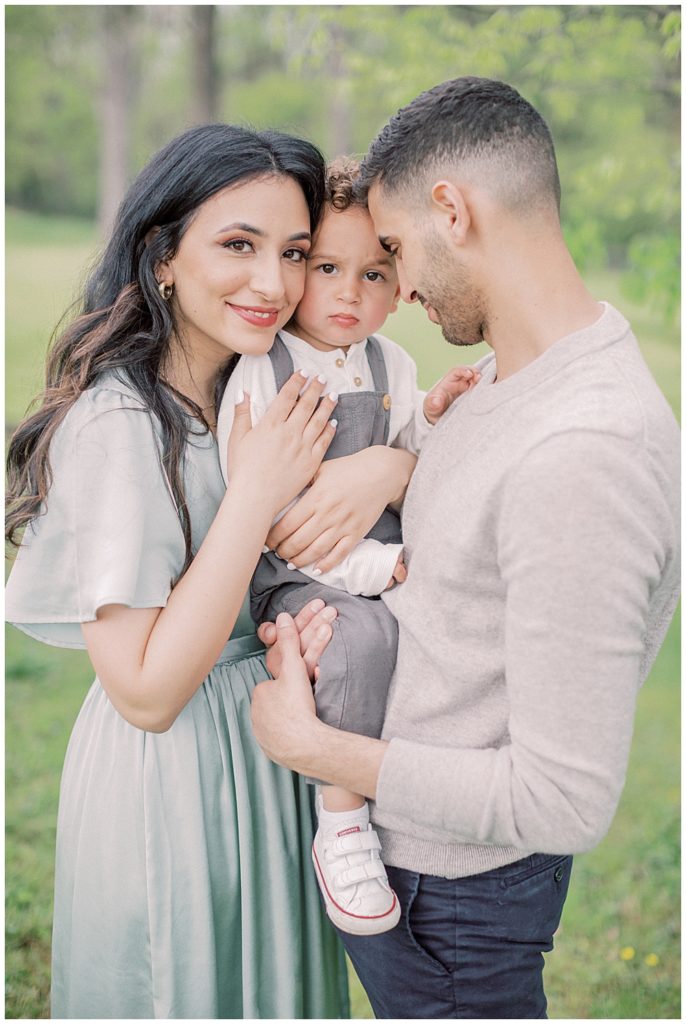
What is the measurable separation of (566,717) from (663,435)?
49 cm

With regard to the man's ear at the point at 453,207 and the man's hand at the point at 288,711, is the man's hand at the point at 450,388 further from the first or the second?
the man's hand at the point at 288,711

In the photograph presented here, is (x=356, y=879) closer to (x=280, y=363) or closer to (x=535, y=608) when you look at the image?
(x=535, y=608)

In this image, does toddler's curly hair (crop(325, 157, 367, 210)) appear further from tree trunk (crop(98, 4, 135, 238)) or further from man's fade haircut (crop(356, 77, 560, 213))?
tree trunk (crop(98, 4, 135, 238))

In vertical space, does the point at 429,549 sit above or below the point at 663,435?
below

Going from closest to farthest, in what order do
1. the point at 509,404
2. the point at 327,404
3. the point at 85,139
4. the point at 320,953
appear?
the point at 509,404 < the point at 327,404 < the point at 320,953 < the point at 85,139

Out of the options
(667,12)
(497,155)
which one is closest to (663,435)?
(497,155)

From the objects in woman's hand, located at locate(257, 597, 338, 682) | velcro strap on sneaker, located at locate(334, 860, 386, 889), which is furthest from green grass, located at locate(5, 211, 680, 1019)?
velcro strap on sneaker, located at locate(334, 860, 386, 889)

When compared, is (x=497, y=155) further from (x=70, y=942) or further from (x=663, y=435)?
(x=70, y=942)

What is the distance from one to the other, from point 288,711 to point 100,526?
523mm

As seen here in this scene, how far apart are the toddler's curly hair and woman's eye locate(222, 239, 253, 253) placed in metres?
0.26

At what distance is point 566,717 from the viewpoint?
148 centimetres

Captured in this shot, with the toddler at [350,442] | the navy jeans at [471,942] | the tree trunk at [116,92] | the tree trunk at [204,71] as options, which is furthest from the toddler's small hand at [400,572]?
the tree trunk at [116,92]

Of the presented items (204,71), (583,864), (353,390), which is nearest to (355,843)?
(353,390)

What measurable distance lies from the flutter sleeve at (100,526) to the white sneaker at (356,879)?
579 millimetres
